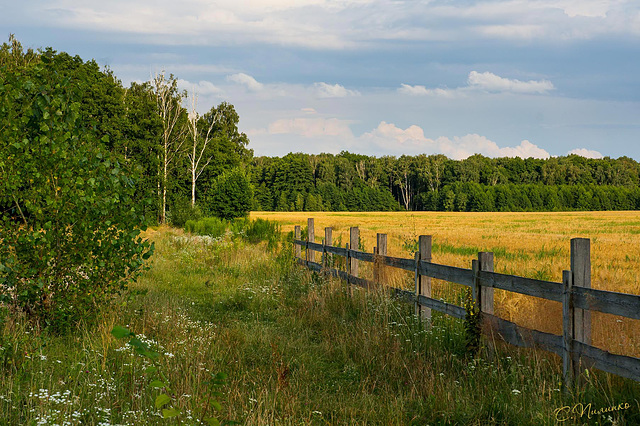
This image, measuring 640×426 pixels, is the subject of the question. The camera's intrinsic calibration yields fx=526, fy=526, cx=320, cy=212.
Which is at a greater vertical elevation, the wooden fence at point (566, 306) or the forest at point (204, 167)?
the forest at point (204, 167)

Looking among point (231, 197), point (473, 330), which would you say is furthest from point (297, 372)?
point (231, 197)

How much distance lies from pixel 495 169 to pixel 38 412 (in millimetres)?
139592

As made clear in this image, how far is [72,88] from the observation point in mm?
6730

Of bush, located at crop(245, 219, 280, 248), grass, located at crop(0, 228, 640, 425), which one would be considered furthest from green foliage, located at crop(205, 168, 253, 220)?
grass, located at crop(0, 228, 640, 425)

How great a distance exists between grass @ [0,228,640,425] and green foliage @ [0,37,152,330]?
1.54 ft

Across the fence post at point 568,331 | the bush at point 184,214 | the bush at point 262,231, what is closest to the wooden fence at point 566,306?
the fence post at point 568,331

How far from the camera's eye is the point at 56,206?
639cm

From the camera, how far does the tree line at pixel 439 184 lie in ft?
370

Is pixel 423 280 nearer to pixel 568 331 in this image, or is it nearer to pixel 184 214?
pixel 568 331

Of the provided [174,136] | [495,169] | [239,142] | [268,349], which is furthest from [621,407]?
[495,169]

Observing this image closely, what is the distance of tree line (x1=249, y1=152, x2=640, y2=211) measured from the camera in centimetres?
11262

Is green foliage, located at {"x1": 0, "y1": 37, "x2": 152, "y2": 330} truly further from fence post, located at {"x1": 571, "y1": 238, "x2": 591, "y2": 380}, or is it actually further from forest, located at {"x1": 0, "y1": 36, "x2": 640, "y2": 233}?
fence post, located at {"x1": 571, "y1": 238, "x2": 591, "y2": 380}

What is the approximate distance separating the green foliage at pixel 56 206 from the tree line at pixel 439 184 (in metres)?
94.0

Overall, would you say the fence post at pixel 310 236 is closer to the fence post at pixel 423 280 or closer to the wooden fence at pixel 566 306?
the fence post at pixel 423 280
